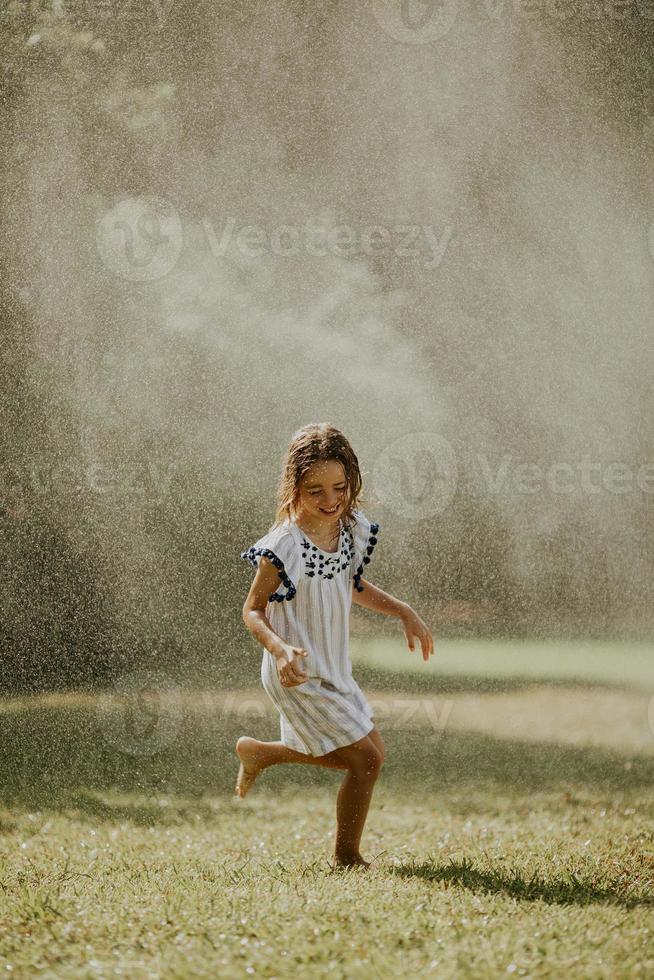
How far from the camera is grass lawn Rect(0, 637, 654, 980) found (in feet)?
9.29

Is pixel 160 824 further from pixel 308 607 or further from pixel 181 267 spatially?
pixel 181 267

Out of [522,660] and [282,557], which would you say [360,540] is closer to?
[282,557]

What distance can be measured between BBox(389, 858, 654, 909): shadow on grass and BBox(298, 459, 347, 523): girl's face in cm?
123

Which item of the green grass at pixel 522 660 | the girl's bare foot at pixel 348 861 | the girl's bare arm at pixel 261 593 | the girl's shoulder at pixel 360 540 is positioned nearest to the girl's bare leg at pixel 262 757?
the girl's bare foot at pixel 348 861

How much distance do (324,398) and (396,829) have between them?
247 centimetres

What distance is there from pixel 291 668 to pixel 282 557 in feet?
1.38

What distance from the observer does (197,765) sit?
18.5ft

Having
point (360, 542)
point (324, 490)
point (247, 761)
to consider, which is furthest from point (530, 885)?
point (324, 490)

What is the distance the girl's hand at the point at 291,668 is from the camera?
3254mm

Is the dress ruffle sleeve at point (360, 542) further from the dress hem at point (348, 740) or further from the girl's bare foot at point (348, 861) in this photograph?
the girl's bare foot at point (348, 861)

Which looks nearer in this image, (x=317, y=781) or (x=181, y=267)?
(x=317, y=781)

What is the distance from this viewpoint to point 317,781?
5586mm

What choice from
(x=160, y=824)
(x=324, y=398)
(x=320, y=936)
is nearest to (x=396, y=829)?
(x=160, y=824)

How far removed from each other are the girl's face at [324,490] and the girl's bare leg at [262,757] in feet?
2.61
